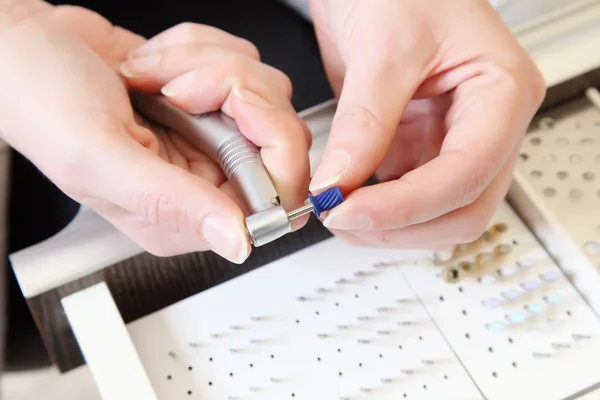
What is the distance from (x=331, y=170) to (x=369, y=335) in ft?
0.52

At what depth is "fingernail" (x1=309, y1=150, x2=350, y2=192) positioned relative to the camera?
393 millimetres

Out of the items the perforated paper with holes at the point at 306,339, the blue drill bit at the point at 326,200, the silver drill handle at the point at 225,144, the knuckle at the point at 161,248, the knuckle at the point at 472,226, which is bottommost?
the perforated paper with holes at the point at 306,339

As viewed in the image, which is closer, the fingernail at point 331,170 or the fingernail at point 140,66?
the fingernail at point 331,170

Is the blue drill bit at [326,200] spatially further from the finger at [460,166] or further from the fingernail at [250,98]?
the fingernail at [250,98]

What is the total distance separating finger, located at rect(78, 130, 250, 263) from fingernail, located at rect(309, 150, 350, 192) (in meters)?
0.06

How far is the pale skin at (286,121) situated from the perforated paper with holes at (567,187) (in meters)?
0.06

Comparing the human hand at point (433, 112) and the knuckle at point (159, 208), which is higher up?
the human hand at point (433, 112)

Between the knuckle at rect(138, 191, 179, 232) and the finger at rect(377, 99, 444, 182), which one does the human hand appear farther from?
the knuckle at rect(138, 191, 179, 232)

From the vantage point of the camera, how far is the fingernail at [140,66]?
1.66 ft

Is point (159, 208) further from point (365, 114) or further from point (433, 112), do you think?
point (433, 112)

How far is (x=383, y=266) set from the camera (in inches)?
20.3

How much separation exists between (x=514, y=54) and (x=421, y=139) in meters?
0.11

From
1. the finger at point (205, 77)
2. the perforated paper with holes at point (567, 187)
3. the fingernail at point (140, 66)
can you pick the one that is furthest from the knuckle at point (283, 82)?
the perforated paper with holes at point (567, 187)

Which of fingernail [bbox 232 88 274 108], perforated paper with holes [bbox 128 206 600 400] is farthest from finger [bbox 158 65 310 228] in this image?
perforated paper with holes [bbox 128 206 600 400]
